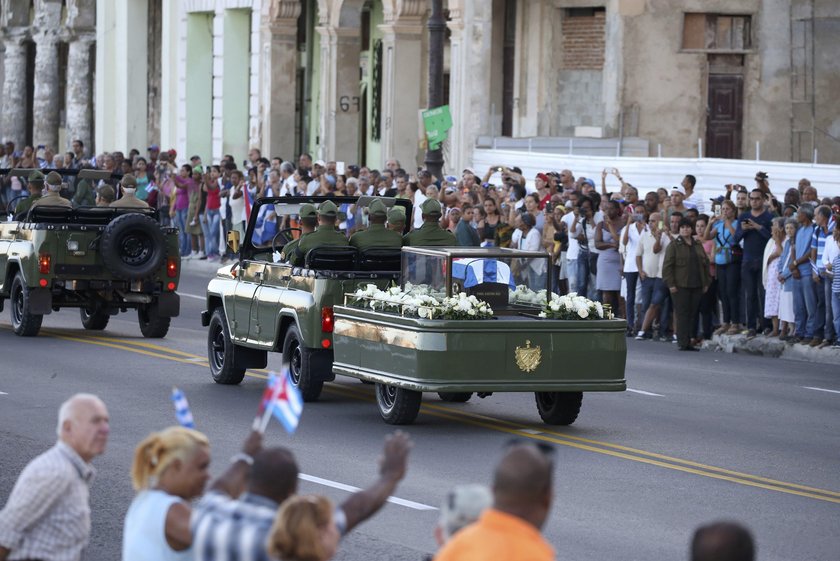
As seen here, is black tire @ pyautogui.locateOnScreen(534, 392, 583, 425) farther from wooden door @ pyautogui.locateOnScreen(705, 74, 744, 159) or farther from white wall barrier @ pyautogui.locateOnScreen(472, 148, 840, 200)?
wooden door @ pyautogui.locateOnScreen(705, 74, 744, 159)

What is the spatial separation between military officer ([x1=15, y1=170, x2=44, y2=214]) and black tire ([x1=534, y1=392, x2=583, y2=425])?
32.0 ft

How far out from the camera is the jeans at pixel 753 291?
2303 cm

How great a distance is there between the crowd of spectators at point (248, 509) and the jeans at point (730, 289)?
17.3m

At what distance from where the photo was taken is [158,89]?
54.4 meters

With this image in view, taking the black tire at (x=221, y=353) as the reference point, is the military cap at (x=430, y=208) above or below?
above

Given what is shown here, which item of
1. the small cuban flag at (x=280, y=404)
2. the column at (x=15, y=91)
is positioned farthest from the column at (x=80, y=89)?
the small cuban flag at (x=280, y=404)

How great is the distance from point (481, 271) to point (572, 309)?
0.87m

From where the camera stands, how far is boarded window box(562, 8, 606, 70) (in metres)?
39.2

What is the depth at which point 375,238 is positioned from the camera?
658 inches

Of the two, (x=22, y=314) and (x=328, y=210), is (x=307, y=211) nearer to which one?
(x=328, y=210)

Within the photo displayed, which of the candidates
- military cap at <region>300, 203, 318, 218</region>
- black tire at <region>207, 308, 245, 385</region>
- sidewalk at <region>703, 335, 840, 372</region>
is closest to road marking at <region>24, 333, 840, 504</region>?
black tire at <region>207, 308, 245, 385</region>

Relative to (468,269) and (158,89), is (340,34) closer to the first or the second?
(158,89)

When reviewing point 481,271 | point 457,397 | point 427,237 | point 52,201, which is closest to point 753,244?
point 457,397

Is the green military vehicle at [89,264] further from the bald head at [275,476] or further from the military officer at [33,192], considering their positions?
the bald head at [275,476]
